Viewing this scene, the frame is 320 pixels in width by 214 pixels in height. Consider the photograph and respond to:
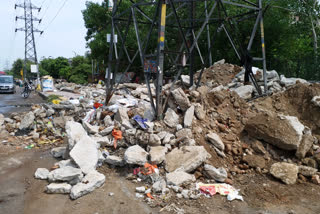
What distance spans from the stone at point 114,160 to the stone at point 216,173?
148cm

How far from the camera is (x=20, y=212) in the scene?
10.00ft

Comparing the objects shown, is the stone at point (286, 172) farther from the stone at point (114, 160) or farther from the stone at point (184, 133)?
the stone at point (114, 160)

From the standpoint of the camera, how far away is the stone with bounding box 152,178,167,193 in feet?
11.1

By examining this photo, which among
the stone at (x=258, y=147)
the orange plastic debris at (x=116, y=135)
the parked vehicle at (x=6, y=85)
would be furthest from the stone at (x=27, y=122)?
the parked vehicle at (x=6, y=85)

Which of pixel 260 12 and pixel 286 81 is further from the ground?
pixel 260 12

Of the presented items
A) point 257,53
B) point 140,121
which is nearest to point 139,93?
point 140,121

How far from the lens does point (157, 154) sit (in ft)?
13.2

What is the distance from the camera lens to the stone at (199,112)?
4945 millimetres

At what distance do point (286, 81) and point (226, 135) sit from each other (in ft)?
14.7

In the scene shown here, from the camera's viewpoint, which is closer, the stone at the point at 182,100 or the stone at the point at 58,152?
the stone at the point at 58,152

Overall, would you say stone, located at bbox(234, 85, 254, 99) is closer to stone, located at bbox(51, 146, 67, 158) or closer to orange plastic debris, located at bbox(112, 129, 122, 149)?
orange plastic debris, located at bbox(112, 129, 122, 149)

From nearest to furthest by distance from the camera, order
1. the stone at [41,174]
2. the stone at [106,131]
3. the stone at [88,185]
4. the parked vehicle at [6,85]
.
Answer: the stone at [88,185], the stone at [41,174], the stone at [106,131], the parked vehicle at [6,85]

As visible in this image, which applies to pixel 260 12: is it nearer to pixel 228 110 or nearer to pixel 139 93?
pixel 228 110

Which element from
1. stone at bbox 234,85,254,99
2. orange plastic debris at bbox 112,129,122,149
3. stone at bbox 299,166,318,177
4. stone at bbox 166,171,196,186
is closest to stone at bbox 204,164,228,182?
stone at bbox 166,171,196,186
